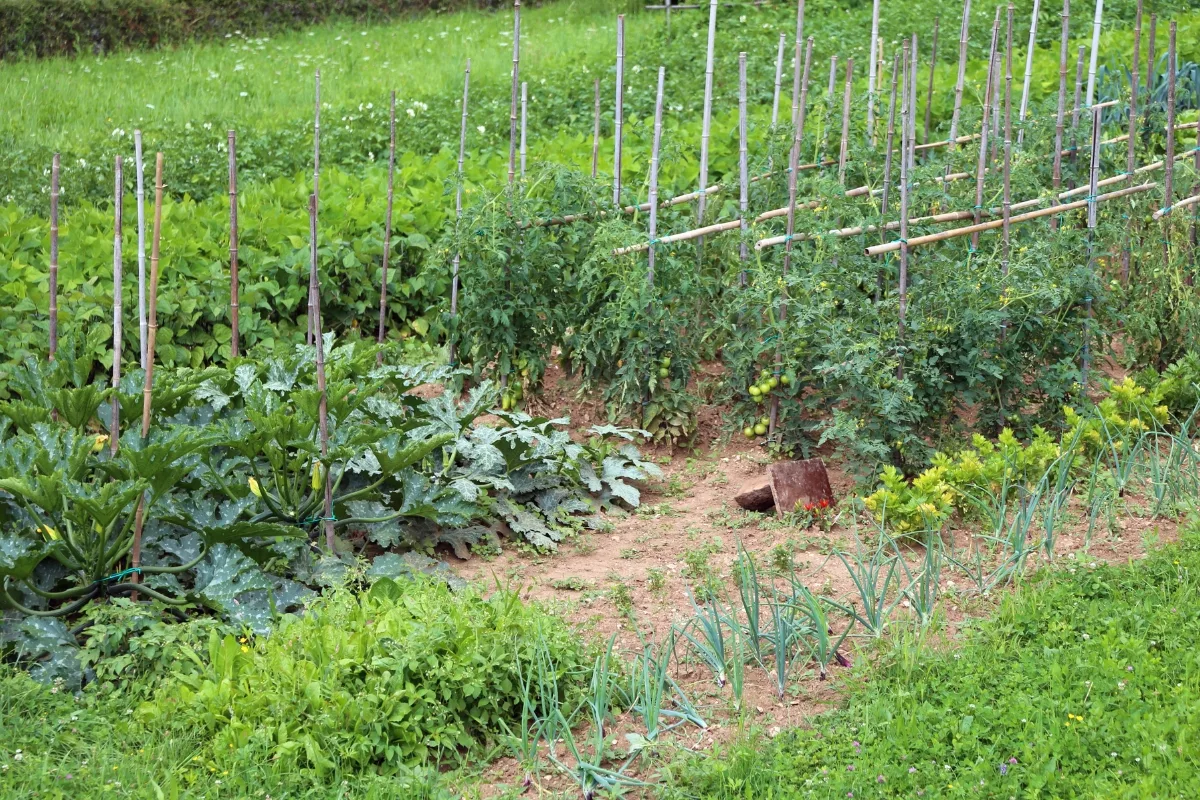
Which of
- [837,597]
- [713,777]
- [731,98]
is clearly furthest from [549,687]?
[731,98]

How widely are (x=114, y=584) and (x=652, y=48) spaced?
35.6 ft

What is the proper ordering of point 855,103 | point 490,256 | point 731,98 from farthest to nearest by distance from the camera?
1. point 731,98
2. point 855,103
3. point 490,256

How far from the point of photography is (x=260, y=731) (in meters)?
3.55

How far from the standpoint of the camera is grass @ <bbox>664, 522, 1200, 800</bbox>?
3.36m

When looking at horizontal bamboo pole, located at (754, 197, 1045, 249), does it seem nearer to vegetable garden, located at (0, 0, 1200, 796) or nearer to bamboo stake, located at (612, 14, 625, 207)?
vegetable garden, located at (0, 0, 1200, 796)

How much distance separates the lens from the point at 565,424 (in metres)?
6.04

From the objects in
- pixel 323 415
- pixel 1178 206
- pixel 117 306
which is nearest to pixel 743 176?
pixel 1178 206

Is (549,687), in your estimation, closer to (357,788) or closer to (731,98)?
(357,788)

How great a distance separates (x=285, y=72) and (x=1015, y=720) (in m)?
12.5

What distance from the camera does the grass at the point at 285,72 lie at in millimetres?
11930

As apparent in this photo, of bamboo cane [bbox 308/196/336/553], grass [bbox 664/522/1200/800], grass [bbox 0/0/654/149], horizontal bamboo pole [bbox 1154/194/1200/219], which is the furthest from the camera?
grass [bbox 0/0/654/149]

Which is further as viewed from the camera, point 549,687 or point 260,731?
point 549,687

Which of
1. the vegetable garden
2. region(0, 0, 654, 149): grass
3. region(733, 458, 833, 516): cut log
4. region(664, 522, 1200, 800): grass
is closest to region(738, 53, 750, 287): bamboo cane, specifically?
the vegetable garden

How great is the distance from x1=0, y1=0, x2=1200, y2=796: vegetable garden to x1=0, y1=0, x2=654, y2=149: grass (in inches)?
139
